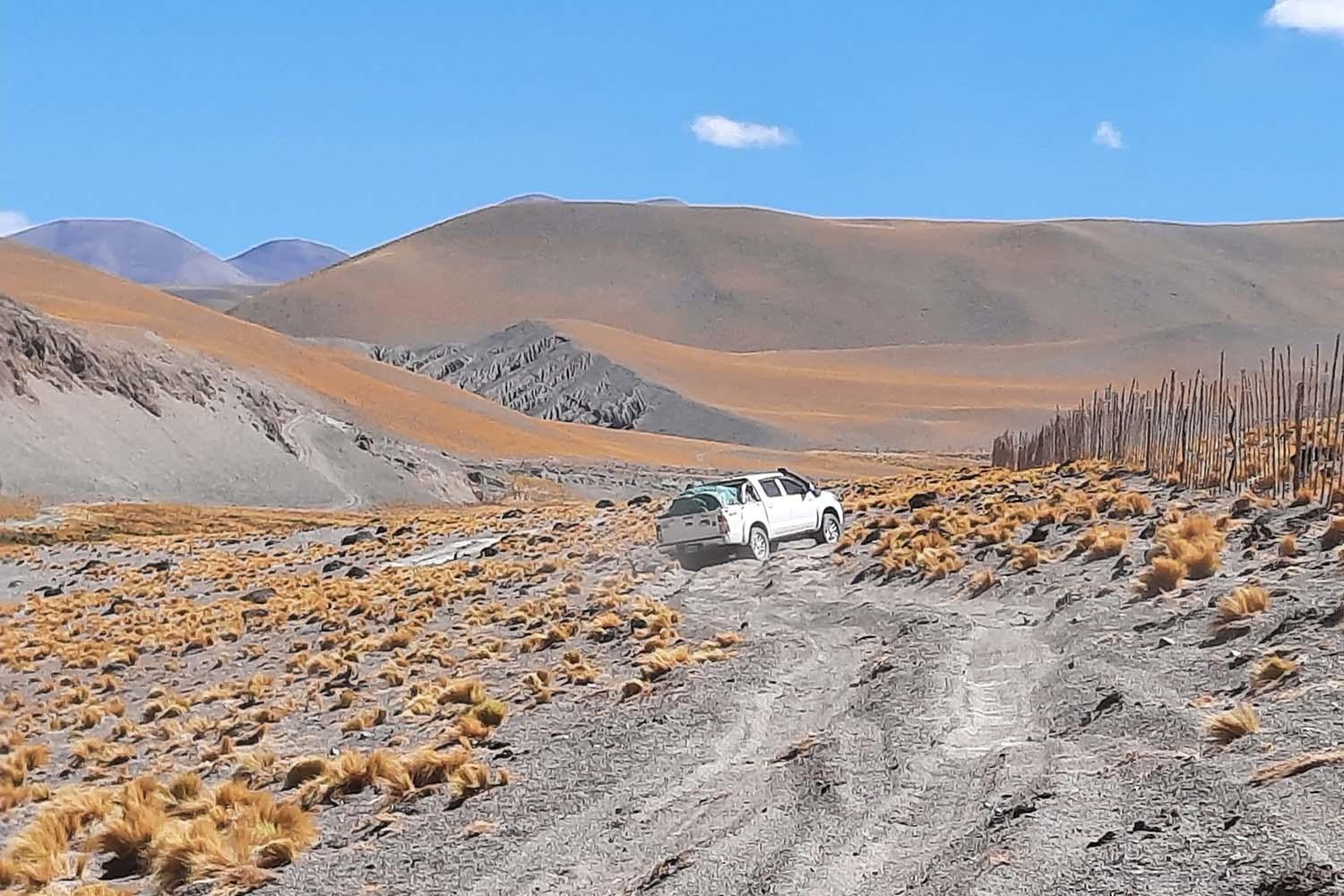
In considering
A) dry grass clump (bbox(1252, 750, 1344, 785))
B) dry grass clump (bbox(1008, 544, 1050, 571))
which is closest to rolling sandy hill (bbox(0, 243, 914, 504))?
dry grass clump (bbox(1008, 544, 1050, 571))

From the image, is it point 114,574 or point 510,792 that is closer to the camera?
point 510,792

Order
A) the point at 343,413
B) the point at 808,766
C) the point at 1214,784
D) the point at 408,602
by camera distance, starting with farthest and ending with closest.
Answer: the point at 343,413
the point at 408,602
the point at 808,766
the point at 1214,784

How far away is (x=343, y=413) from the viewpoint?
9006 cm

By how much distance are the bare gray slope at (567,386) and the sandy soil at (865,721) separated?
329 ft

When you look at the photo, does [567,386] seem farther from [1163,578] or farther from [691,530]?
[1163,578]

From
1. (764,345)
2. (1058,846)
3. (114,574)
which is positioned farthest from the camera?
(764,345)

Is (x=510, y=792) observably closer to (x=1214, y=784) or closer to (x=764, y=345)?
(x=1214, y=784)

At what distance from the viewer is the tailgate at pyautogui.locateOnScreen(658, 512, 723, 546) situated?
23.5 meters

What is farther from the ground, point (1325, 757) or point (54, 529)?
point (1325, 757)

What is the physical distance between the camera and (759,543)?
79.5 feet

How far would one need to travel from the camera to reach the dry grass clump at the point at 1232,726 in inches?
347

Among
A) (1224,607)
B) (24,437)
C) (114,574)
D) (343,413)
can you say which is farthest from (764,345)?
(1224,607)

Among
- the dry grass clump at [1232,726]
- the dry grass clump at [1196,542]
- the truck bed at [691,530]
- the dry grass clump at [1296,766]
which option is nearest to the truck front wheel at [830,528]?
the truck bed at [691,530]

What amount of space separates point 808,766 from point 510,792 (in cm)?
224
